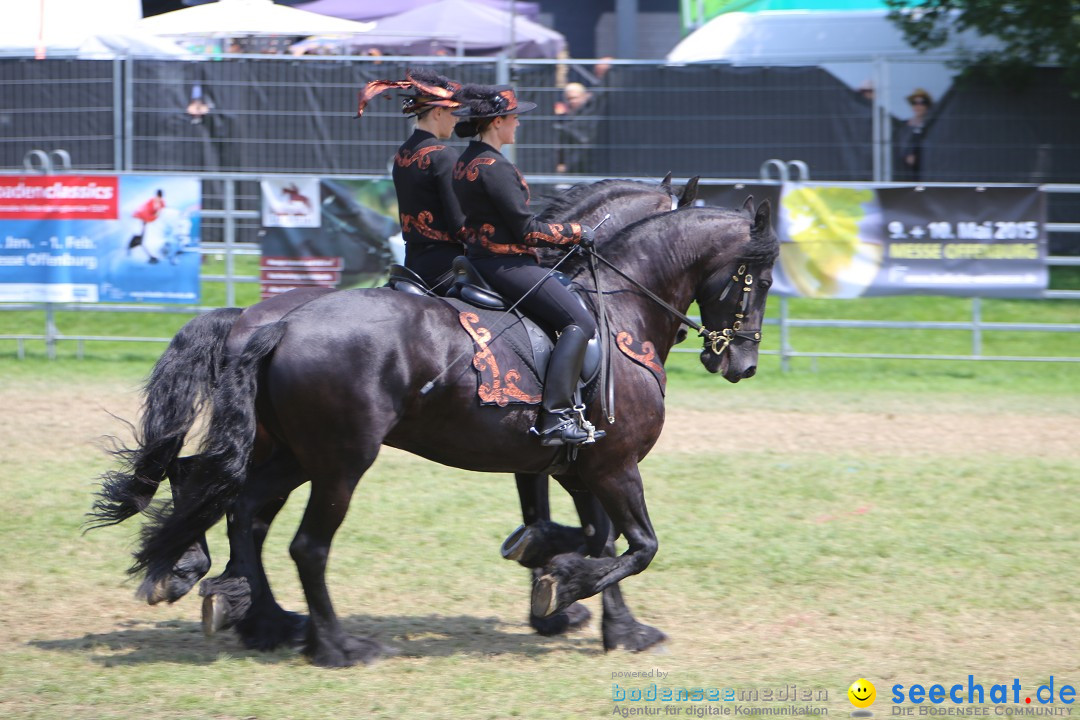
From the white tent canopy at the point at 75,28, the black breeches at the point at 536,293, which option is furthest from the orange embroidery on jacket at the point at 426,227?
the white tent canopy at the point at 75,28

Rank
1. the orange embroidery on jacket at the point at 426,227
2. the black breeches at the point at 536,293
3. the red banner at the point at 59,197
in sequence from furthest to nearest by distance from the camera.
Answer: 1. the red banner at the point at 59,197
2. the orange embroidery on jacket at the point at 426,227
3. the black breeches at the point at 536,293

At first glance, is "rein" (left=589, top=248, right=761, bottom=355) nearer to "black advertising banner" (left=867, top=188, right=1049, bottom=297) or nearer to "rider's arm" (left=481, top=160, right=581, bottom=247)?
"rider's arm" (left=481, top=160, right=581, bottom=247)

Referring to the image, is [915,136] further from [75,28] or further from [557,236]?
[75,28]

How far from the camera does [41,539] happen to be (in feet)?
23.0

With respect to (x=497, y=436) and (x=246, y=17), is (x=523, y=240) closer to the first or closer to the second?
(x=497, y=436)

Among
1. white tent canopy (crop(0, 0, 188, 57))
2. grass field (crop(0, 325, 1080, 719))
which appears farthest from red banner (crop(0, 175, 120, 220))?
white tent canopy (crop(0, 0, 188, 57))

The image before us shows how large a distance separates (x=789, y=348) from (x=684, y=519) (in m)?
5.61

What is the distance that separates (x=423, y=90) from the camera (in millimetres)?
5738

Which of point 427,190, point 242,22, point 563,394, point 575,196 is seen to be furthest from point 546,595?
point 242,22

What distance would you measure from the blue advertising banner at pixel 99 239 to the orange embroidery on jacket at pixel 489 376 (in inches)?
299

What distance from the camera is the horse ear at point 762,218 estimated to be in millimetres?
5816

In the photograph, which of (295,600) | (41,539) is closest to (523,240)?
(295,600)

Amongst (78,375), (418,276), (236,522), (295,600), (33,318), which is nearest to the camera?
(236,522)

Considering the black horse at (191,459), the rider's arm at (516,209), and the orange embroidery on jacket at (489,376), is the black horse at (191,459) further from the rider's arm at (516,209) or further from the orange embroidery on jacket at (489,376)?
the orange embroidery on jacket at (489,376)
